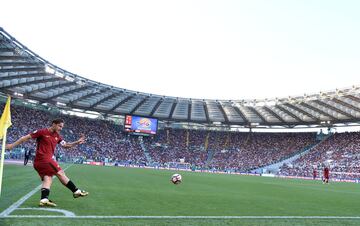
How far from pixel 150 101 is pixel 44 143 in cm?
5432

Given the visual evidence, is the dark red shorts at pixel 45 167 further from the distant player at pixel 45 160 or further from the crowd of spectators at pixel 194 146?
the crowd of spectators at pixel 194 146

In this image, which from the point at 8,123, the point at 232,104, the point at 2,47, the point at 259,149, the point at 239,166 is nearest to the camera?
the point at 8,123

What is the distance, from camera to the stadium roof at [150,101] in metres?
43.0

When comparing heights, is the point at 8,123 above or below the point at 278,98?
below

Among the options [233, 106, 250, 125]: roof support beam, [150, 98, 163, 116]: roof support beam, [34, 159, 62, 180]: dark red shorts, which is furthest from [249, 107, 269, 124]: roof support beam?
[34, 159, 62, 180]: dark red shorts

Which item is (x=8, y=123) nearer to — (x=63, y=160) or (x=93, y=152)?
(x=63, y=160)

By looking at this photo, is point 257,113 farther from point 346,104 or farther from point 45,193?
point 45,193

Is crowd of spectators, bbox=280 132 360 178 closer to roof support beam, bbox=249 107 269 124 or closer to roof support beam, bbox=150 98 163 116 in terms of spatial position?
roof support beam, bbox=249 107 269 124

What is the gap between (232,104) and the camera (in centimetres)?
5966

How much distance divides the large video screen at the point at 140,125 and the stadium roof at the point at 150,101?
1402 mm

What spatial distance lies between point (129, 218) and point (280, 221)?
290cm

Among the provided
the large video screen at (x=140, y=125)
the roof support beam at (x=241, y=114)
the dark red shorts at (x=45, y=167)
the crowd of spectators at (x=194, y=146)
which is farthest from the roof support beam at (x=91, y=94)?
the dark red shorts at (x=45, y=167)

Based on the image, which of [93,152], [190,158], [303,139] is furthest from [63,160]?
[303,139]

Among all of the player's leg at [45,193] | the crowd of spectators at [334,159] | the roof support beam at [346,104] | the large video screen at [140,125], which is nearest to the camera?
the player's leg at [45,193]
